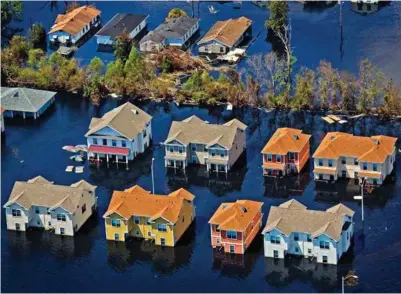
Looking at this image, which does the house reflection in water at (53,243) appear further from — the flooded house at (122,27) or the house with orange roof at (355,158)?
the flooded house at (122,27)

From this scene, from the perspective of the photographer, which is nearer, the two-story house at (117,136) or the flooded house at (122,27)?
the two-story house at (117,136)

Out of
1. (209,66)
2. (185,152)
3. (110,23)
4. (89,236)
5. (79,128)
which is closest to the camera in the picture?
(89,236)

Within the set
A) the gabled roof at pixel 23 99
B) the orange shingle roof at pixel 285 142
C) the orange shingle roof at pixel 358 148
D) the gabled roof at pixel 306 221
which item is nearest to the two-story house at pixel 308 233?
the gabled roof at pixel 306 221

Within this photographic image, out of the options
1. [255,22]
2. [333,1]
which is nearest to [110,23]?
[255,22]

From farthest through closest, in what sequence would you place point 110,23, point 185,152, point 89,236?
point 110,23 → point 185,152 → point 89,236

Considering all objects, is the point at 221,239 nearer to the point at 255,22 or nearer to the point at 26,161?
the point at 26,161

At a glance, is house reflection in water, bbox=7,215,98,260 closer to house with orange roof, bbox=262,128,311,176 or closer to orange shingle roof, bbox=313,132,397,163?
house with orange roof, bbox=262,128,311,176

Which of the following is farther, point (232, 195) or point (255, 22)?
point (255, 22)
